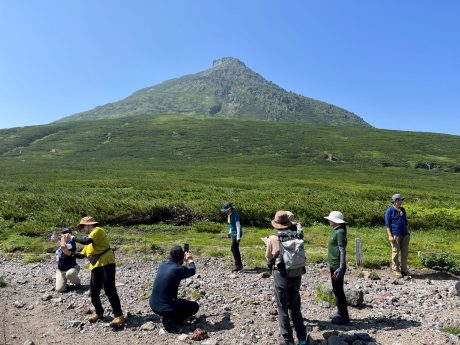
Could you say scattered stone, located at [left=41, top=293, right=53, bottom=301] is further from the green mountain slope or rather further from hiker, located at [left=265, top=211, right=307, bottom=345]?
the green mountain slope

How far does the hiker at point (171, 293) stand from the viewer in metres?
9.88

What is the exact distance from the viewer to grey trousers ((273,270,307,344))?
8578mm

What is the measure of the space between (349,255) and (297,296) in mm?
10377

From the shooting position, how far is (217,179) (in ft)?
224

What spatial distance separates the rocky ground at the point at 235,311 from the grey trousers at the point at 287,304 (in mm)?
690

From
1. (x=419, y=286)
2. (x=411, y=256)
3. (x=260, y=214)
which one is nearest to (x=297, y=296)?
(x=419, y=286)

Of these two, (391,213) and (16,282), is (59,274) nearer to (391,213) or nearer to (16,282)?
(16,282)

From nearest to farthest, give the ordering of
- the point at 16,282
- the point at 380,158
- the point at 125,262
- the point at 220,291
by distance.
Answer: the point at 220,291 < the point at 16,282 < the point at 125,262 < the point at 380,158

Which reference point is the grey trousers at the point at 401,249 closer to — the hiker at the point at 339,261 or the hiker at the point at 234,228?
the hiker at the point at 339,261

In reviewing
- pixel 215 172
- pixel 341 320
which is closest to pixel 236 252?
pixel 341 320

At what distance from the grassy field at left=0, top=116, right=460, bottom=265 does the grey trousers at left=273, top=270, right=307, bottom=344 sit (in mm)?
8566

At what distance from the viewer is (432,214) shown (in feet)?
103

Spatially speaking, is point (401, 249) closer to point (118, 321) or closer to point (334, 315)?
point (334, 315)

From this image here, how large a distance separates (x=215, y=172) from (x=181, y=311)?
74.6 meters
